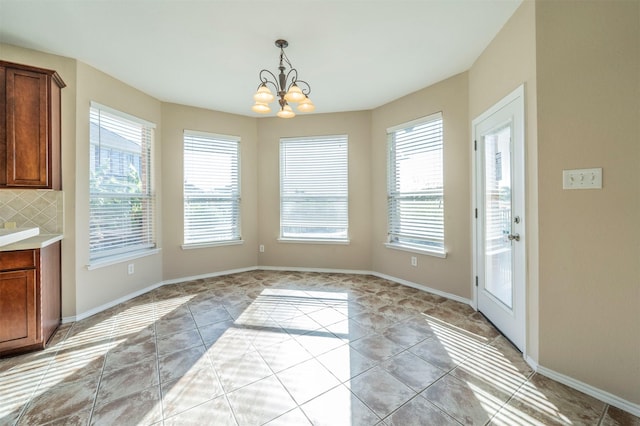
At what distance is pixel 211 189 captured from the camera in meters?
4.34

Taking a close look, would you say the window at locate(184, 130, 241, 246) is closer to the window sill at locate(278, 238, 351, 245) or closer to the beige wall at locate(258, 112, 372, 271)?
the beige wall at locate(258, 112, 372, 271)

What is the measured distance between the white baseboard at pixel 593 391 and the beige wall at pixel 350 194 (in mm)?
2697

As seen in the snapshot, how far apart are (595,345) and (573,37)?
78.0 inches

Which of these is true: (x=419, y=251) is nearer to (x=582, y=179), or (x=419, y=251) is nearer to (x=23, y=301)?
(x=582, y=179)

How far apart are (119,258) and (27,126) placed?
1607 millimetres

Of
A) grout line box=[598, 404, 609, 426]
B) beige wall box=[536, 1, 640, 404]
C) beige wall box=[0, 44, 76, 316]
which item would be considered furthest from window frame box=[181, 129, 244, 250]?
grout line box=[598, 404, 609, 426]

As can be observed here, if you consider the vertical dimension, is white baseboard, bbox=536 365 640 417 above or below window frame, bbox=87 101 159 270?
below

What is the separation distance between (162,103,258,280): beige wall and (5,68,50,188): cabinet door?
151cm

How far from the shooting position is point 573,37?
5.68 feet

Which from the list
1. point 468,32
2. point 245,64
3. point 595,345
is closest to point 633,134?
point 595,345

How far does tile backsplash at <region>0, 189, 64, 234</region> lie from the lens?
251 centimetres

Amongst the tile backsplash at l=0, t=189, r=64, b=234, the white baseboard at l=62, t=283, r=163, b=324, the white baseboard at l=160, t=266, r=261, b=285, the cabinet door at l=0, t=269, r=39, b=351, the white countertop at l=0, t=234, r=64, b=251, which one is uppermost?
the tile backsplash at l=0, t=189, r=64, b=234

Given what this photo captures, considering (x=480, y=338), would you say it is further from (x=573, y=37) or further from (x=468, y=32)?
(x=468, y=32)

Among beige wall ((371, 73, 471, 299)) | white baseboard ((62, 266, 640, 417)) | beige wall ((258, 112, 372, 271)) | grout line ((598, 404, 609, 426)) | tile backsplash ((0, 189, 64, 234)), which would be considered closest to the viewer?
grout line ((598, 404, 609, 426))
